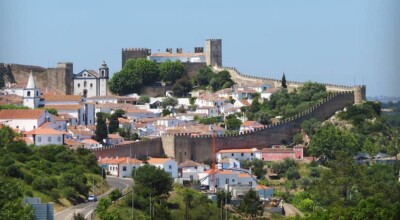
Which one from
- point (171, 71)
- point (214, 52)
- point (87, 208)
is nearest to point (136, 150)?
point (87, 208)

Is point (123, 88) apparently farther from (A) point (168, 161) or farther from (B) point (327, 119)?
(A) point (168, 161)

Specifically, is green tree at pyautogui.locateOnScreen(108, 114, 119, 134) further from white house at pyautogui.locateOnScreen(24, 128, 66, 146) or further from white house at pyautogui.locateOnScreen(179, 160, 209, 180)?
white house at pyautogui.locateOnScreen(24, 128, 66, 146)

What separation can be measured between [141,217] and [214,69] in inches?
1237

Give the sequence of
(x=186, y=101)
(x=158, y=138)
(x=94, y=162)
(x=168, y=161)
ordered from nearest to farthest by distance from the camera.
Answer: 1. (x=94, y=162)
2. (x=168, y=161)
3. (x=158, y=138)
4. (x=186, y=101)

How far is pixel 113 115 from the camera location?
2079 inches

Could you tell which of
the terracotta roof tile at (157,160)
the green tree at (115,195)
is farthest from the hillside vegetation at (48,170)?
the terracotta roof tile at (157,160)

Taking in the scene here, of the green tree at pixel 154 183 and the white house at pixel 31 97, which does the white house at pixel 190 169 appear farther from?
the white house at pixel 31 97

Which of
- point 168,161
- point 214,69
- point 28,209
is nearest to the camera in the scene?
point 28,209

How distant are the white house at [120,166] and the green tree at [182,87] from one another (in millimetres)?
17492

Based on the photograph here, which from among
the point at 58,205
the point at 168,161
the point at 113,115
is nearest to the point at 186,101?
the point at 113,115

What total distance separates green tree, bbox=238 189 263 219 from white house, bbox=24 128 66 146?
9.09m

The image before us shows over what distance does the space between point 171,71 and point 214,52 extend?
408cm

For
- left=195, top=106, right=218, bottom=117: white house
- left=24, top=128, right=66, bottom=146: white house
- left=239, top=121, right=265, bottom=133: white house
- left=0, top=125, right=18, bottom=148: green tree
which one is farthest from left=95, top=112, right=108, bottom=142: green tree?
left=195, top=106, right=218, bottom=117: white house

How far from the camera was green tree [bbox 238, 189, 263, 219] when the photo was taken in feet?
119
